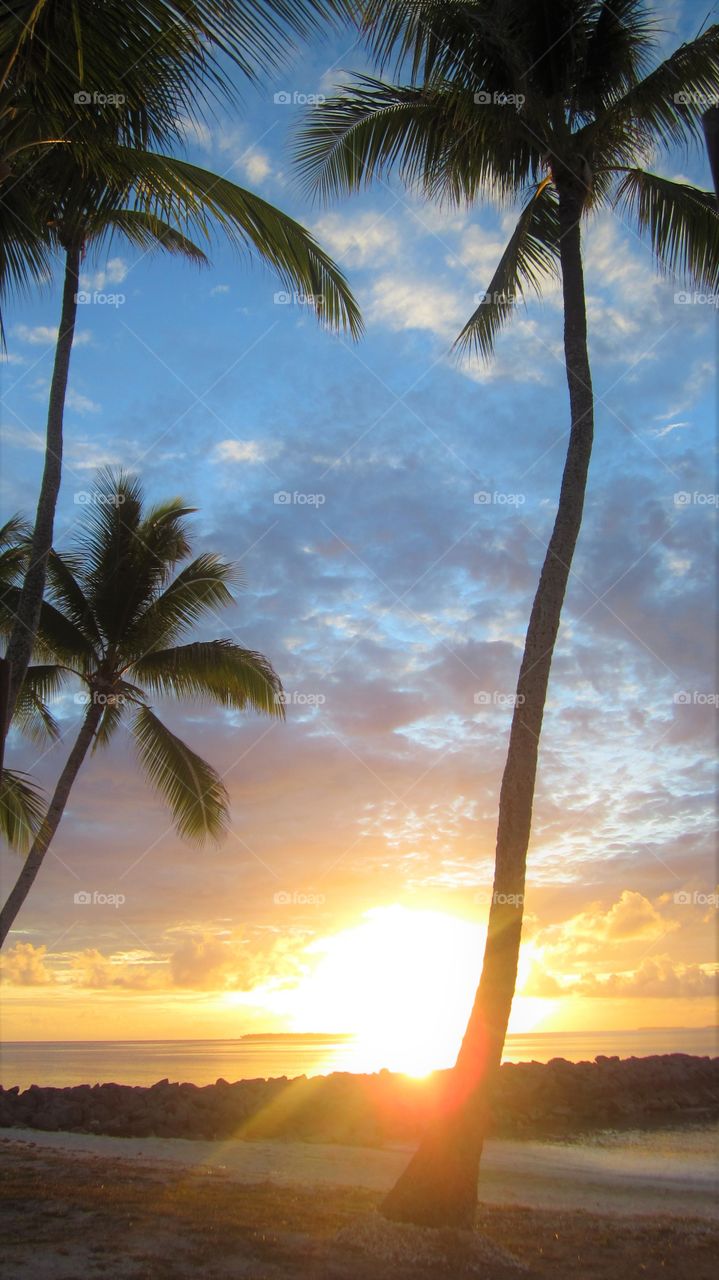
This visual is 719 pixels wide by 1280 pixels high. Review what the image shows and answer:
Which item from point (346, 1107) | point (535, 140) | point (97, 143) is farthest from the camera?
point (346, 1107)

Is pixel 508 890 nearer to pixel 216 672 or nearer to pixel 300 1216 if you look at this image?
pixel 300 1216

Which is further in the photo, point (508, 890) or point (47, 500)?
point (47, 500)

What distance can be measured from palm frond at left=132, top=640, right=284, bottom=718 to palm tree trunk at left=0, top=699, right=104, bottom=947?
4.90 ft

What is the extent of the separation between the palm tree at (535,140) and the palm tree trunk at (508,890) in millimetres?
17

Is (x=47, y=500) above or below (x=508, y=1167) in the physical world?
above

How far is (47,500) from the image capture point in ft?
33.2

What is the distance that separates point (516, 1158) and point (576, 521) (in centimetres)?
826

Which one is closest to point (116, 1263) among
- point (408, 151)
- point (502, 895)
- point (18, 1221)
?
point (18, 1221)

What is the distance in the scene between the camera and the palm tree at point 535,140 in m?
7.66

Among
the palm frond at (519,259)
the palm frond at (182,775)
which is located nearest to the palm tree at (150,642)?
→ the palm frond at (182,775)

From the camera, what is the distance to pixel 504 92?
30.7ft

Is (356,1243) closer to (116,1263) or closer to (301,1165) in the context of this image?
(116,1263)

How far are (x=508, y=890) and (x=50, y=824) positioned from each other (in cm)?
834

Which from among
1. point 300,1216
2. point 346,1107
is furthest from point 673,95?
point 346,1107
